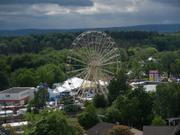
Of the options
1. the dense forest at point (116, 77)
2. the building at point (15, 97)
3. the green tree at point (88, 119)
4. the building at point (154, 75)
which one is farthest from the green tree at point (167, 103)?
the building at point (154, 75)

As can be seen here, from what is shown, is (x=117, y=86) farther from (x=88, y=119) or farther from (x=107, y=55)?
(x=88, y=119)

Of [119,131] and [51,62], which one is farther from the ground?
[119,131]

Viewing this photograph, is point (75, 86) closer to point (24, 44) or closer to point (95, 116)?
point (95, 116)

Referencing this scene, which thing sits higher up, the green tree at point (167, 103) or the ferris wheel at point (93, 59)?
the ferris wheel at point (93, 59)

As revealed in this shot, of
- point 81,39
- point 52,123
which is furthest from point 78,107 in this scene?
point 52,123

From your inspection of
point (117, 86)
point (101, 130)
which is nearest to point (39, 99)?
point (117, 86)

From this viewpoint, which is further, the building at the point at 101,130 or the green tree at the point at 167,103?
the green tree at the point at 167,103

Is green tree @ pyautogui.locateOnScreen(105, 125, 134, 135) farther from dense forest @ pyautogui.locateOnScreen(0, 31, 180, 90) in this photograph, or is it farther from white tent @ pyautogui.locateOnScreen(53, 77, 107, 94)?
dense forest @ pyautogui.locateOnScreen(0, 31, 180, 90)

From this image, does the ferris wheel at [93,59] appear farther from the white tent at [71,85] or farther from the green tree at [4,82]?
the green tree at [4,82]

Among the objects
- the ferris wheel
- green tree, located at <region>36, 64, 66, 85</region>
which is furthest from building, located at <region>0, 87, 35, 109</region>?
the ferris wheel
